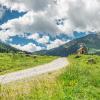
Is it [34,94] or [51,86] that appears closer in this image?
[34,94]

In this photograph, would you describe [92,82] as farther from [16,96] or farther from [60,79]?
[16,96]

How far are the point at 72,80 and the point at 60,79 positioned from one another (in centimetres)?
138

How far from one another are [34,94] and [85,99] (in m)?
2.98

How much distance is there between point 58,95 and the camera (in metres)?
19.8

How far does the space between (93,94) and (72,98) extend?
4001mm

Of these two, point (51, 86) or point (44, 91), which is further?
point (51, 86)

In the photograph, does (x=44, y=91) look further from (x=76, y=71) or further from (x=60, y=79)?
(x=76, y=71)

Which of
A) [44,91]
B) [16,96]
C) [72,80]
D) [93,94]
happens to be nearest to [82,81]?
[72,80]

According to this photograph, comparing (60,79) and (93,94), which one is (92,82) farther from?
(93,94)

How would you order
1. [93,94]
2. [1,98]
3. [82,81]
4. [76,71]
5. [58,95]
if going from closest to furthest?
[1,98], [58,95], [93,94], [82,81], [76,71]

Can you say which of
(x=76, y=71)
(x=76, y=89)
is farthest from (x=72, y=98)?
(x=76, y=71)

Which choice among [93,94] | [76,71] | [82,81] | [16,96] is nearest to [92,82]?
[82,81]

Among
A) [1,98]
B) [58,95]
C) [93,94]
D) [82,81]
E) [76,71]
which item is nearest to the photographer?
[1,98]

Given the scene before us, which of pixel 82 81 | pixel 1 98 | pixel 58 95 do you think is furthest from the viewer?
pixel 82 81
